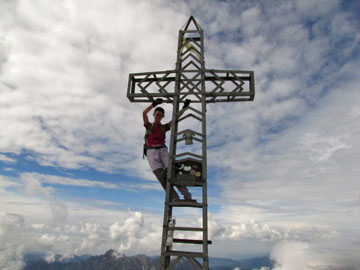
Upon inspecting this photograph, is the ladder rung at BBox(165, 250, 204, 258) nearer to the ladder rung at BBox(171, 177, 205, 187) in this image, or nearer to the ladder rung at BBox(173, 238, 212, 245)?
the ladder rung at BBox(173, 238, 212, 245)

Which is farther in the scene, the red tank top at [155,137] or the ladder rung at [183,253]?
the red tank top at [155,137]

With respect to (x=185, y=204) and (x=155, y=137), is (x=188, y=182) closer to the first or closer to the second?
(x=185, y=204)

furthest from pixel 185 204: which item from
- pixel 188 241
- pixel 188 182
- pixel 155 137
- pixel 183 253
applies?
pixel 155 137

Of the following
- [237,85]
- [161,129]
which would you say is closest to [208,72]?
[237,85]

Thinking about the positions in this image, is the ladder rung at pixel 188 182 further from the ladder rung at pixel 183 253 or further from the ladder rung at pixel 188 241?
the ladder rung at pixel 183 253

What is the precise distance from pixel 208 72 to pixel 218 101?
1192mm

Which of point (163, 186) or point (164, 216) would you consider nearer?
point (164, 216)

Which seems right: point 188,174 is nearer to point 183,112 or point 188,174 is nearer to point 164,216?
point 164,216

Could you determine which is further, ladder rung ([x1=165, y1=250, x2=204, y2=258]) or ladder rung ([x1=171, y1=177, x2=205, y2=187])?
ladder rung ([x1=171, y1=177, x2=205, y2=187])

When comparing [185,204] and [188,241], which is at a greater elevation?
[185,204]

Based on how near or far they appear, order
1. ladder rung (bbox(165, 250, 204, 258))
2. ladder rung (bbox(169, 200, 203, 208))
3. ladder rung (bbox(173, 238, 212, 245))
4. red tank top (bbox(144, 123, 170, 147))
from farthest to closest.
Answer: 1. red tank top (bbox(144, 123, 170, 147))
2. ladder rung (bbox(169, 200, 203, 208))
3. ladder rung (bbox(173, 238, 212, 245))
4. ladder rung (bbox(165, 250, 204, 258))

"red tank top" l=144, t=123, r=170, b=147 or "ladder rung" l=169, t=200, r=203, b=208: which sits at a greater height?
"red tank top" l=144, t=123, r=170, b=147

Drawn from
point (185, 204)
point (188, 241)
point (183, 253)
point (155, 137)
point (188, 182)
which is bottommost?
point (183, 253)

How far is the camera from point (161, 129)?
764 cm
